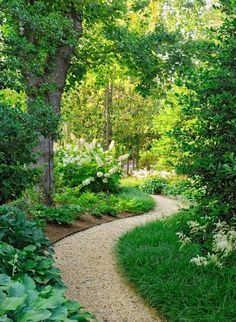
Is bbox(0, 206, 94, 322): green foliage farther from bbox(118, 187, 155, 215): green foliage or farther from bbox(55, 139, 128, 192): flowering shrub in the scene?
bbox(55, 139, 128, 192): flowering shrub

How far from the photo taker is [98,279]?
14.3 ft

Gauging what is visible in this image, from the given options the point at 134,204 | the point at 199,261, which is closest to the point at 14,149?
the point at 199,261

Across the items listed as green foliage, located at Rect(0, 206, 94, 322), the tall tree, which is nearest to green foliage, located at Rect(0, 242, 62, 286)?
green foliage, located at Rect(0, 206, 94, 322)

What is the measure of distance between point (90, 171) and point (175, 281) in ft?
21.7

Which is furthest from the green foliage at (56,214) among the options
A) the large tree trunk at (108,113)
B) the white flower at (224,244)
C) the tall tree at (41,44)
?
the large tree trunk at (108,113)

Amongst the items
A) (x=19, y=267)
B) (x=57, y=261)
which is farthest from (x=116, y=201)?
(x=19, y=267)

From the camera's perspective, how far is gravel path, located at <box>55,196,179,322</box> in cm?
360

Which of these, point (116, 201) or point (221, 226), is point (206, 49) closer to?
point (221, 226)

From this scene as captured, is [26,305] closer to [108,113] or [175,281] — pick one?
[175,281]

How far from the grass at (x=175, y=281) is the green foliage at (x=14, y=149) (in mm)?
1587

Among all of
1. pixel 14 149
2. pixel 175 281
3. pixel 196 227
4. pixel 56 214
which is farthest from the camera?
pixel 56 214

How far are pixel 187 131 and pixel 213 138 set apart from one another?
37 centimetres

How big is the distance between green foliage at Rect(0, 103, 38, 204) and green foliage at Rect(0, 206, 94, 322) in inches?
15.6

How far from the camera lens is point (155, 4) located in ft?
32.7
